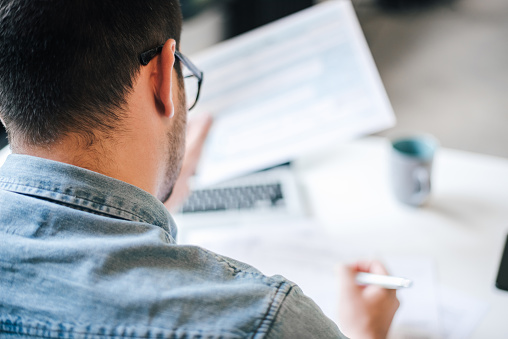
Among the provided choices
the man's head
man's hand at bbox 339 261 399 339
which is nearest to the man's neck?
the man's head

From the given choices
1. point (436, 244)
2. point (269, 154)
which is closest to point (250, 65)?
point (269, 154)

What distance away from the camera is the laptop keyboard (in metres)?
1.04

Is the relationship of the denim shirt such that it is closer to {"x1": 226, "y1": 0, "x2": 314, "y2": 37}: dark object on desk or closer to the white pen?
the white pen

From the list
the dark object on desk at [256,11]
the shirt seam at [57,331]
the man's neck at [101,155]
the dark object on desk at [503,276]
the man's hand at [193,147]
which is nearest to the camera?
the shirt seam at [57,331]

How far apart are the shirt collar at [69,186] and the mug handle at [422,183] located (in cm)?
63

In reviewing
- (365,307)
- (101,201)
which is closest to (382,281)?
(365,307)

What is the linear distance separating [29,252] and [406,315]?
0.57 meters

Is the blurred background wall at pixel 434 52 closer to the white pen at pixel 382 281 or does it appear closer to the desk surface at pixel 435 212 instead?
A: the desk surface at pixel 435 212

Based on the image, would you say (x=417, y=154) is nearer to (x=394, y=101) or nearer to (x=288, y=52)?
(x=288, y=52)

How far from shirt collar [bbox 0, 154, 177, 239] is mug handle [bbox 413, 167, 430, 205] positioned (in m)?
0.63

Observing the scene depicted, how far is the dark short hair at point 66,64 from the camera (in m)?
0.50

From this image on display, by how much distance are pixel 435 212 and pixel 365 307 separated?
0.37m

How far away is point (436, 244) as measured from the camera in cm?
92

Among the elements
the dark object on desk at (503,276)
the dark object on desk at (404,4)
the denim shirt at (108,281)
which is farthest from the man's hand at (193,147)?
the dark object on desk at (404,4)
